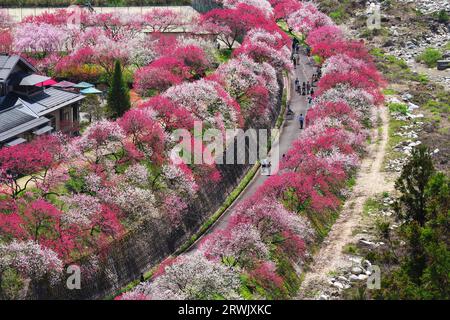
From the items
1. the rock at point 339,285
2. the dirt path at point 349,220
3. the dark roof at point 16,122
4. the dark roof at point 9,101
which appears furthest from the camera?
the dark roof at point 9,101

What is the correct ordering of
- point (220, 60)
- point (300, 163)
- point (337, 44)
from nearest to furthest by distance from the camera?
point (300, 163) → point (220, 60) → point (337, 44)

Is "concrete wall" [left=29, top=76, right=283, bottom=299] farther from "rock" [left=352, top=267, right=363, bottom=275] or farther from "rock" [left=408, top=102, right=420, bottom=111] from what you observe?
"rock" [left=408, top=102, right=420, bottom=111]

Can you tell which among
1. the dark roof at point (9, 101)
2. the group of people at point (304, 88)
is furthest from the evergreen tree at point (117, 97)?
the group of people at point (304, 88)

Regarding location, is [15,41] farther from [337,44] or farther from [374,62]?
[374,62]

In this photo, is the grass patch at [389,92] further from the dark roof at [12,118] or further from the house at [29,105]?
the dark roof at [12,118]

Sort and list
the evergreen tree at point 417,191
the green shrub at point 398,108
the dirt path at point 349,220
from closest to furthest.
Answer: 1. the dirt path at point 349,220
2. the evergreen tree at point 417,191
3. the green shrub at point 398,108

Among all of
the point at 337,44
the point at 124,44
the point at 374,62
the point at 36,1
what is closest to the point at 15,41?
the point at 124,44
